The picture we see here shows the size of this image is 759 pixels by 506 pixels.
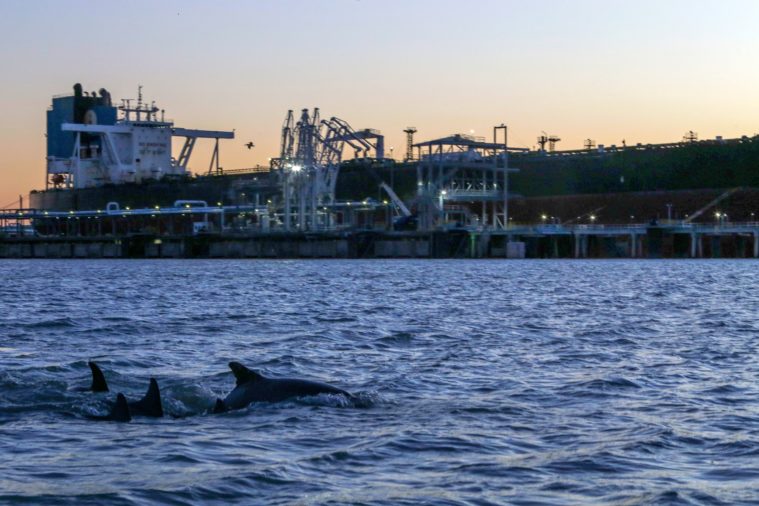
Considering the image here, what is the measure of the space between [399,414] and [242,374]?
2455 millimetres

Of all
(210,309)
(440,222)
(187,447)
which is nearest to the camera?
(187,447)

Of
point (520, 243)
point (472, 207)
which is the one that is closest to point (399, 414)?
point (520, 243)

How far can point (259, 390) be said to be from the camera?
19.6 metres

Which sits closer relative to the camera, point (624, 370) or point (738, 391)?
point (738, 391)

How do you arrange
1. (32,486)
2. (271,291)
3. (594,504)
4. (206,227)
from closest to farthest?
(594,504) < (32,486) < (271,291) < (206,227)

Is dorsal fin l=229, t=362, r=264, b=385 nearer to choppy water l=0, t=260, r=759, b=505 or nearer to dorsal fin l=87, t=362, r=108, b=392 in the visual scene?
choppy water l=0, t=260, r=759, b=505

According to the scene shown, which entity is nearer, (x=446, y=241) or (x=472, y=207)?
(x=446, y=241)

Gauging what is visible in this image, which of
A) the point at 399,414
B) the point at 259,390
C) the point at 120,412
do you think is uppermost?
the point at 259,390

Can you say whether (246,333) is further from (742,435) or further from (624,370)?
(742,435)

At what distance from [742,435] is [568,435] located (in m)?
2.27

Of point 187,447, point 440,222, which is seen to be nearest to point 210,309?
point 187,447

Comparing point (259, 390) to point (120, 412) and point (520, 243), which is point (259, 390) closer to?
point (120, 412)

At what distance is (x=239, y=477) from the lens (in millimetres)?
14453

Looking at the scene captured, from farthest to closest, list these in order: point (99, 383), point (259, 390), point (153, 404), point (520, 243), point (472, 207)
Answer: point (472, 207) → point (520, 243) → point (99, 383) → point (259, 390) → point (153, 404)
